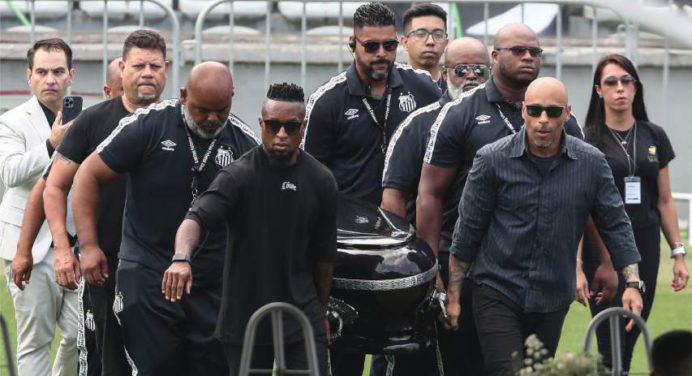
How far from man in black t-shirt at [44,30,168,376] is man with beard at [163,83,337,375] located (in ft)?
2.94

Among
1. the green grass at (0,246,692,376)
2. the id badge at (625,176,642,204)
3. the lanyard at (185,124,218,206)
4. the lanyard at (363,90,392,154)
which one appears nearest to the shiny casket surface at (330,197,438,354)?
the lanyard at (185,124,218,206)

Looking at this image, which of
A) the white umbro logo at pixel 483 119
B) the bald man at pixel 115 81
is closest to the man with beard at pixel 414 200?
the white umbro logo at pixel 483 119

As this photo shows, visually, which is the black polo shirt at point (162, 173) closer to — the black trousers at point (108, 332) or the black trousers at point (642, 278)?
the black trousers at point (108, 332)

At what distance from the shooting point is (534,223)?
7.59 m

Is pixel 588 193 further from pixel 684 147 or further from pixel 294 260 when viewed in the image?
pixel 684 147

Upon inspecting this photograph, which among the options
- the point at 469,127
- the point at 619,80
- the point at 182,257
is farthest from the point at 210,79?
the point at 619,80

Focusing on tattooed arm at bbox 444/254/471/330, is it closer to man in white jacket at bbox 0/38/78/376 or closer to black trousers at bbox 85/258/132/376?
black trousers at bbox 85/258/132/376

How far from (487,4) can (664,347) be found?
26.6 ft

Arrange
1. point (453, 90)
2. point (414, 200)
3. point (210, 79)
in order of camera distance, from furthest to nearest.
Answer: point (453, 90)
point (414, 200)
point (210, 79)

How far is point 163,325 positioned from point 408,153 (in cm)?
147

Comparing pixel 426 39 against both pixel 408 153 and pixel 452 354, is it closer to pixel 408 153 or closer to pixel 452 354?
pixel 408 153

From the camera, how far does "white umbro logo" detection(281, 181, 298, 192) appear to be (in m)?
7.23

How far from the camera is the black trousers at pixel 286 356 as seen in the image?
7.24 meters

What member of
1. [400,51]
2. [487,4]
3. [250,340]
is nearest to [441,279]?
[250,340]
